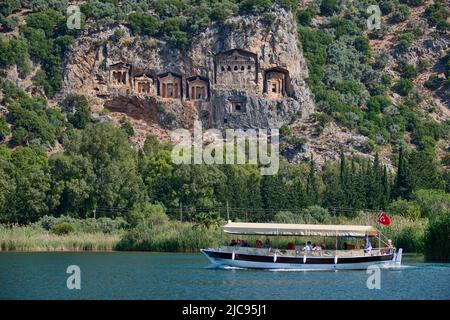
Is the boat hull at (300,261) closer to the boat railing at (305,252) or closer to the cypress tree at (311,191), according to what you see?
the boat railing at (305,252)

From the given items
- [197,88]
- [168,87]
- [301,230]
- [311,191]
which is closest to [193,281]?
[301,230]

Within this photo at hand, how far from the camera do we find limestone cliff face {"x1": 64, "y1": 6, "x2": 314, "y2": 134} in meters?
131

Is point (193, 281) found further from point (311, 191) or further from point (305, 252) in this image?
point (311, 191)

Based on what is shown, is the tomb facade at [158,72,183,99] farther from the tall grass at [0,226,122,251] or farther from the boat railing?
the boat railing

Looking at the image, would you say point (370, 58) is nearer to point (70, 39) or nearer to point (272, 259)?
point (70, 39)

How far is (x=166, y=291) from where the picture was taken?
181 ft

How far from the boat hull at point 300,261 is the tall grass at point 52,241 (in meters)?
17.0

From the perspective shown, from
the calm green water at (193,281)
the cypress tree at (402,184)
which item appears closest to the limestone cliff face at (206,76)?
the cypress tree at (402,184)

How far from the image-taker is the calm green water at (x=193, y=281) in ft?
177

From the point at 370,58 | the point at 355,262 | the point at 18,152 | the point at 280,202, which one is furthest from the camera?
the point at 370,58

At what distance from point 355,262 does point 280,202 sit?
35186 mm

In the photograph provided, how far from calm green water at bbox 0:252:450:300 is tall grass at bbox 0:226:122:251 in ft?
26.2

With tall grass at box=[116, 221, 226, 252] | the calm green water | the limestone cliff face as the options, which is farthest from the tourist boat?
the limestone cliff face
